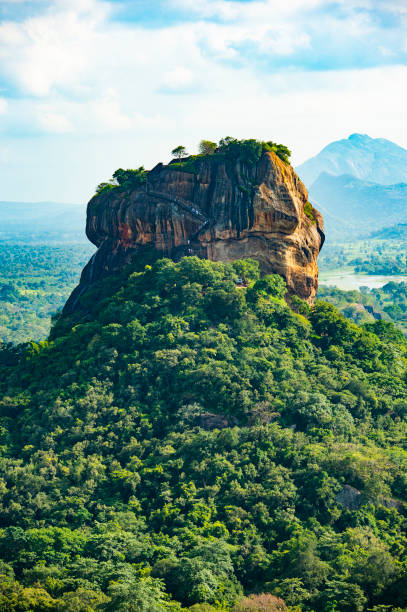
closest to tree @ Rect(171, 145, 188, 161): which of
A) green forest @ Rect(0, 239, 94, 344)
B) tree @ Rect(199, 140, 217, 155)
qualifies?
tree @ Rect(199, 140, 217, 155)

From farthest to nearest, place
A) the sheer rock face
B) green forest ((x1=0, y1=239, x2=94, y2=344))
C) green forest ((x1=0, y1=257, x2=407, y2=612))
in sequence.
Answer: green forest ((x1=0, y1=239, x2=94, y2=344))
the sheer rock face
green forest ((x1=0, y1=257, x2=407, y2=612))

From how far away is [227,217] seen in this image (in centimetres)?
3578

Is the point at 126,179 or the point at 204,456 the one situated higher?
the point at 126,179

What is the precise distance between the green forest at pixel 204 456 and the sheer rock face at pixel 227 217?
1930 mm

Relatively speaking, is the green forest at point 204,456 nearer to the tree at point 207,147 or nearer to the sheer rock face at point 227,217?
the sheer rock face at point 227,217

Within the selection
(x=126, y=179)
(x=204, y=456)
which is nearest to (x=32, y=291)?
(x=126, y=179)

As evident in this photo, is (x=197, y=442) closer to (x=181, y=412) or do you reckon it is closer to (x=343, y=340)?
(x=181, y=412)

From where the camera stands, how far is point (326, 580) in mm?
18625

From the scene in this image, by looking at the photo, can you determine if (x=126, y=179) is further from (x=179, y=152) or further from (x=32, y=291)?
(x=32, y=291)

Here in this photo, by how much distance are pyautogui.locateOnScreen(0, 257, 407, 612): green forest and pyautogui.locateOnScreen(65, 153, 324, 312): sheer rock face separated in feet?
6.33

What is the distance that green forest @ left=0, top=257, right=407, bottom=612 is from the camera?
18938 mm

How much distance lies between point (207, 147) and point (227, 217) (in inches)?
220

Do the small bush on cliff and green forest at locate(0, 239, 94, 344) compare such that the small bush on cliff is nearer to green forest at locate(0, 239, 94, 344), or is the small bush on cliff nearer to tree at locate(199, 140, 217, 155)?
tree at locate(199, 140, 217, 155)

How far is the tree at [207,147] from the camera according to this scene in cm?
3769
